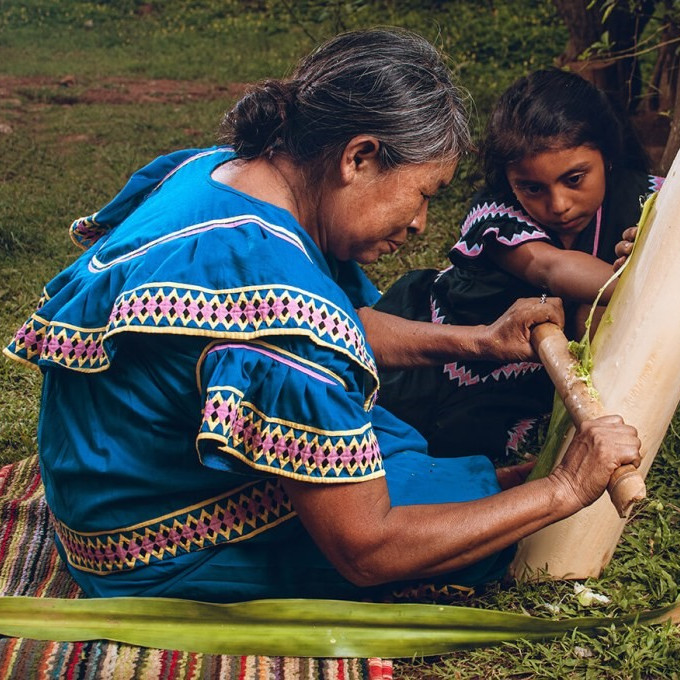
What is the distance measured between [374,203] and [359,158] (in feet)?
0.37

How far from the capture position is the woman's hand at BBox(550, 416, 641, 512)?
196 cm

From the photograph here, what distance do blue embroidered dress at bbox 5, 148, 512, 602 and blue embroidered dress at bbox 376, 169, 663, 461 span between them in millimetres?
638

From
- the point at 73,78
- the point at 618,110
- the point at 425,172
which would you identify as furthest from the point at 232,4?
the point at 425,172

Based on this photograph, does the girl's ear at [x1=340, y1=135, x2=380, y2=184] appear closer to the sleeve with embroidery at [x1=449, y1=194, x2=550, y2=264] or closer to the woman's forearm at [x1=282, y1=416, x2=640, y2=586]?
the woman's forearm at [x1=282, y1=416, x2=640, y2=586]

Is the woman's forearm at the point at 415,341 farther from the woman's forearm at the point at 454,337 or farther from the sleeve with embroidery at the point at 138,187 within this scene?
the sleeve with embroidery at the point at 138,187

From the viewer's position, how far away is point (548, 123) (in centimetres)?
294

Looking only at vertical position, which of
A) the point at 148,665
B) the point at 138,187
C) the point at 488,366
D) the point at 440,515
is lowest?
the point at 148,665

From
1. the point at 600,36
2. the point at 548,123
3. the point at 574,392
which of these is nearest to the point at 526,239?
the point at 548,123

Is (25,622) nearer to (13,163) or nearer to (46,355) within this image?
(46,355)

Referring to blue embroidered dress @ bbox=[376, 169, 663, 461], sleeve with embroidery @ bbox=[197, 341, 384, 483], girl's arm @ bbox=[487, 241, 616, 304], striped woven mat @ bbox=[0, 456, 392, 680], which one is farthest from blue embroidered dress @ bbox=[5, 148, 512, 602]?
girl's arm @ bbox=[487, 241, 616, 304]

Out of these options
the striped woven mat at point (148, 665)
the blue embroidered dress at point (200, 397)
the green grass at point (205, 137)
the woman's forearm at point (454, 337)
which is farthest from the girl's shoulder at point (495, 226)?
the striped woven mat at point (148, 665)

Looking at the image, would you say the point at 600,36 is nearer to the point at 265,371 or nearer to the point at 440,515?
the point at 440,515

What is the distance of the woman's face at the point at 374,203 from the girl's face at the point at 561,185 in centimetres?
88

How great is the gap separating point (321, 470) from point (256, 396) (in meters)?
0.20
